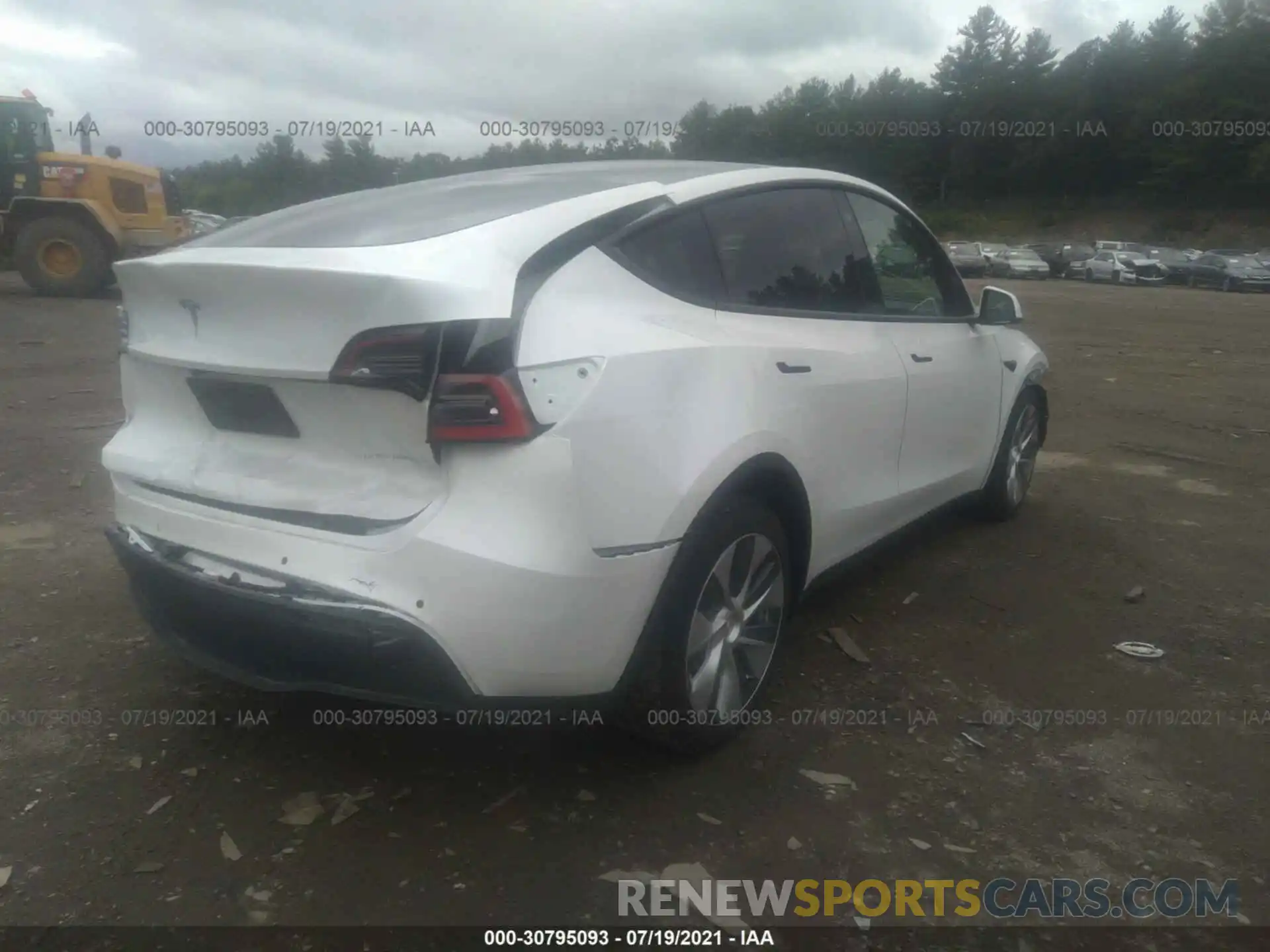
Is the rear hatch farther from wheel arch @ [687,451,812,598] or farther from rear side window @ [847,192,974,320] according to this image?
rear side window @ [847,192,974,320]

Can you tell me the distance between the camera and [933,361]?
409 cm

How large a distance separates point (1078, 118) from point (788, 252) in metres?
76.0

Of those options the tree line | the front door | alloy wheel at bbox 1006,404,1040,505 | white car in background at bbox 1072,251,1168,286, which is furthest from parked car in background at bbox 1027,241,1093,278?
alloy wheel at bbox 1006,404,1040,505

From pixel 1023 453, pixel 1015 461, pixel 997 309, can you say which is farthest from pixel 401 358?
pixel 1023 453

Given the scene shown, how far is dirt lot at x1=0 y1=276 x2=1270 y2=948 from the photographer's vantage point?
2.51m

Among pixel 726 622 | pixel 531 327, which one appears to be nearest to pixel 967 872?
pixel 726 622

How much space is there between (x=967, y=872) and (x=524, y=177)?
2.50m

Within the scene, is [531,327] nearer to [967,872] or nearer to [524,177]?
[524,177]

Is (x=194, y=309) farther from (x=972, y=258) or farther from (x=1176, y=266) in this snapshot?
(x=1176, y=266)

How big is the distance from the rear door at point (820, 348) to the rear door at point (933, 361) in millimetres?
133

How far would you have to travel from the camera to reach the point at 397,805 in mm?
2779

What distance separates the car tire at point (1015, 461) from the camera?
16.7 ft

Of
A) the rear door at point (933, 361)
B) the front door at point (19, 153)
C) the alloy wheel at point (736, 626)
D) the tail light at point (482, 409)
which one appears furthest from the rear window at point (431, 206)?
the front door at point (19, 153)

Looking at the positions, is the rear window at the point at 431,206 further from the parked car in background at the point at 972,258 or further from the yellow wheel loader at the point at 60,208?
the parked car in background at the point at 972,258
